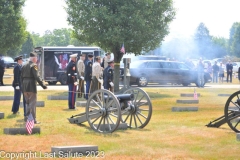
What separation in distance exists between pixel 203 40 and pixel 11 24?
16.9 m

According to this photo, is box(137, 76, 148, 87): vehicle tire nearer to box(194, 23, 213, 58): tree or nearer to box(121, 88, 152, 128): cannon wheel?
box(194, 23, 213, 58): tree

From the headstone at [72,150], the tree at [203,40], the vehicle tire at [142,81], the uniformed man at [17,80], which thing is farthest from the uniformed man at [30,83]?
the vehicle tire at [142,81]

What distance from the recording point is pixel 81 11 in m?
28.1

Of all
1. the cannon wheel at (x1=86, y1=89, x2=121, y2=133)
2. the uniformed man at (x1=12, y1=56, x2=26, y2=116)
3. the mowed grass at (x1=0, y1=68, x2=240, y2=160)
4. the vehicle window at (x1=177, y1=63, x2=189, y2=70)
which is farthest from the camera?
the vehicle window at (x1=177, y1=63, x2=189, y2=70)

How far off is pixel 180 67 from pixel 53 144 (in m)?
25.2

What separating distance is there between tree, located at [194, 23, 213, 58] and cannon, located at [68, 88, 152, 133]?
1369 cm

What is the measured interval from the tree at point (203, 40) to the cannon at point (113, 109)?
13687 mm

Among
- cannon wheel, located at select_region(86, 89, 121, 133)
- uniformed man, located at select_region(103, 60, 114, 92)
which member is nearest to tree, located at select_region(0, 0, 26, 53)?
uniformed man, located at select_region(103, 60, 114, 92)

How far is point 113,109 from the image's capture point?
13.6 metres

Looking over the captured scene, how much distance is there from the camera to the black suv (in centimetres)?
3603

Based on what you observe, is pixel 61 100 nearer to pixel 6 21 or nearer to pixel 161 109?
pixel 161 109

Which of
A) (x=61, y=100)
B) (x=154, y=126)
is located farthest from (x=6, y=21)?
(x=154, y=126)

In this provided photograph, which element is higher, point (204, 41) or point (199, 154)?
point (204, 41)

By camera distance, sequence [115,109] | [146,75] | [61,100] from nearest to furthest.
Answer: [115,109]
[61,100]
[146,75]
